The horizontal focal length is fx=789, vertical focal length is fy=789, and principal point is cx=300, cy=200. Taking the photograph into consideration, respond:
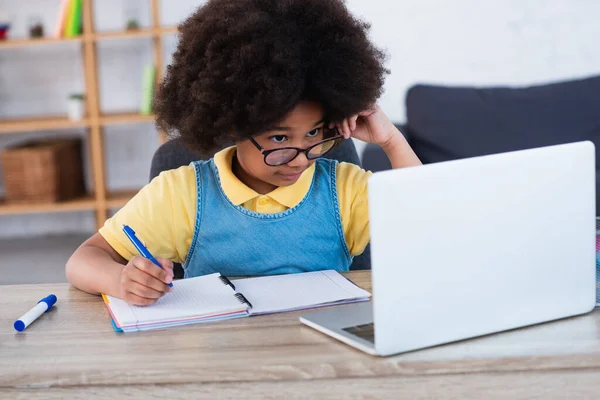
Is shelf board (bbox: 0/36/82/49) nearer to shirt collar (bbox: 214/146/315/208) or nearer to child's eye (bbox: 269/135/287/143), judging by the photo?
shirt collar (bbox: 214/146/315/208)

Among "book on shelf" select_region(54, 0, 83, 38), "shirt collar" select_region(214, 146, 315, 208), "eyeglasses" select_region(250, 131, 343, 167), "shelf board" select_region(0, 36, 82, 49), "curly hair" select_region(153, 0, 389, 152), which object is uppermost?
"book on shelf" select_region(54, 0, 83, 38)

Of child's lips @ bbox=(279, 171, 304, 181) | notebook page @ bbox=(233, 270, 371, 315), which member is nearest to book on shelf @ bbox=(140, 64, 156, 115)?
child's lips @ bbox=(279, 171, 304, 181)

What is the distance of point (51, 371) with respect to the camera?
90cm

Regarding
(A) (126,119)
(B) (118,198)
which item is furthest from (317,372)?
(B) (118,198)

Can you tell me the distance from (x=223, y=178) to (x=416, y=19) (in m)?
2.69

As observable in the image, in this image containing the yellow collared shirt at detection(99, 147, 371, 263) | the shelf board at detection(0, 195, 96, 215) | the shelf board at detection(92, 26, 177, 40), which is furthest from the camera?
the shelf board at detection(0, 195, 96, 215)

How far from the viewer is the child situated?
3.98ft

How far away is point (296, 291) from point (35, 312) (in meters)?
0.37

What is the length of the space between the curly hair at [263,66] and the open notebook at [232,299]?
0.82 ft

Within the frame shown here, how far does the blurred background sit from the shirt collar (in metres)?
2.25

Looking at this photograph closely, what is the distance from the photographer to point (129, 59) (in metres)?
4.22

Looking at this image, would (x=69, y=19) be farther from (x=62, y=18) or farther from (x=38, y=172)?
(x=38, y=172)

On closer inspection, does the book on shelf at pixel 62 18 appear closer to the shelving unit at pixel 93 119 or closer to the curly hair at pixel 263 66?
the shelving unit at pixel 93 119

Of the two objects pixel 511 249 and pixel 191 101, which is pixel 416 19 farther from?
pixel 511 249
